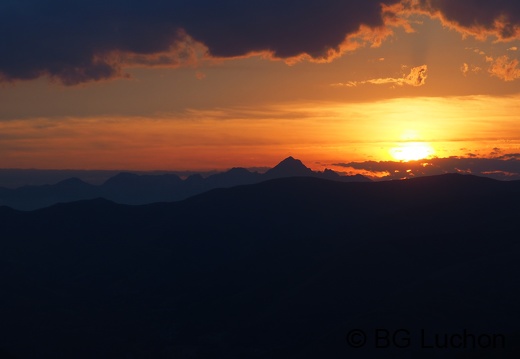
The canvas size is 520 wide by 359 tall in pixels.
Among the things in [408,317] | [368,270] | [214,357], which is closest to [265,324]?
[214,357]

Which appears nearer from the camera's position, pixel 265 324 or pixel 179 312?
pixel 265 324

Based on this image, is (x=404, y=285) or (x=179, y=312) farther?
(x=179, y=312)

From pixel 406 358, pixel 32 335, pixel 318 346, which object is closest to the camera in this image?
pixel 406 358

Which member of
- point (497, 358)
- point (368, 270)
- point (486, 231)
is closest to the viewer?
point (497, 358)

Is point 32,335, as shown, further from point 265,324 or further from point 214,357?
point 265,324

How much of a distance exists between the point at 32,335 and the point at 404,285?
83759 millimetres

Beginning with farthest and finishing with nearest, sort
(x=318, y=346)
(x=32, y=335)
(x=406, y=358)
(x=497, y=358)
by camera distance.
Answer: (x=32, y=335)
(x=318, y=346)
(x=406, y=358)
(x=497, y=358)

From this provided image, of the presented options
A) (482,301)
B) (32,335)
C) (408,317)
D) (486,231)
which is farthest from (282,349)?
(486,231)

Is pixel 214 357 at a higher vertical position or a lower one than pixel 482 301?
lower

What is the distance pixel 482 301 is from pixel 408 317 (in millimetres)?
16340

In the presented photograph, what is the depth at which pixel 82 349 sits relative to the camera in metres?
156

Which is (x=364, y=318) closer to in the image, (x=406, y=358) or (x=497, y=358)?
(x=406, y=358)

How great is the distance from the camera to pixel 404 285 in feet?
542

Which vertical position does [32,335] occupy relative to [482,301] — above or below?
below
